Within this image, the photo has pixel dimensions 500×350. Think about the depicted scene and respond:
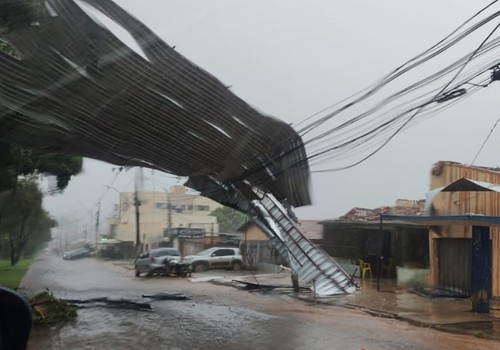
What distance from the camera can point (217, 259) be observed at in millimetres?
34250

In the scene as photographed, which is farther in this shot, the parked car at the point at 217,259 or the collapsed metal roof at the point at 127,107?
the parked car at the point at 217,259

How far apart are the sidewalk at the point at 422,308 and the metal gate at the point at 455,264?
4.28 feet

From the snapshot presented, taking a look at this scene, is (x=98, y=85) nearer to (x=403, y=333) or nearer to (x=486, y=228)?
(x=403, y=333)

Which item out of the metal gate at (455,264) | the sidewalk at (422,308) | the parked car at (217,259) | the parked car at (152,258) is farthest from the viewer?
the parked car at (217,259)

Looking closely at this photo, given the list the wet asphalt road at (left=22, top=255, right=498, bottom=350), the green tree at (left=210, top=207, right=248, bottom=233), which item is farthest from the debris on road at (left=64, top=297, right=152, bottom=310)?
the green tree at (left=210, top=207, right=248, bottom=233)

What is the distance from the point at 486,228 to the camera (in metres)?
15.3

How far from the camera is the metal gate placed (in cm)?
1948

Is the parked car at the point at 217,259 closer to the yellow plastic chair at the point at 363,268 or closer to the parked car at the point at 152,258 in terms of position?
the parked car at the point at 152,258

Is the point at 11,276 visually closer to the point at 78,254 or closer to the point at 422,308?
the point at 422,308

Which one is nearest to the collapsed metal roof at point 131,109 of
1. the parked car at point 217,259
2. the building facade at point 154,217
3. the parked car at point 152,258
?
the parked car at point 152,258

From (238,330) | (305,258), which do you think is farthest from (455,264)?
(238,330)

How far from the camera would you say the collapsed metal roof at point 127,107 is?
8.15m

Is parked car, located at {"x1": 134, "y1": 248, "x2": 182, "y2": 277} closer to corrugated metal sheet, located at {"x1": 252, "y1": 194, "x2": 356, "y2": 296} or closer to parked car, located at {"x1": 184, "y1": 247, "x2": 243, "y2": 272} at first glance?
parked car, located at {"x1": 184, "y1": 247, "x2": 243, "y2": 272}

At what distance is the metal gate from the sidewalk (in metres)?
1.31
